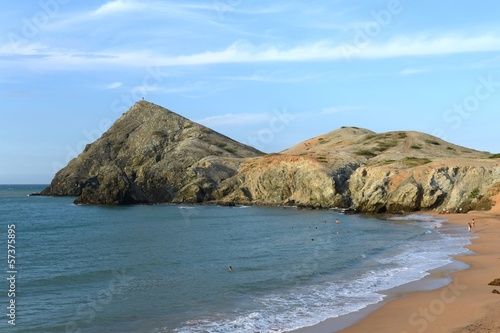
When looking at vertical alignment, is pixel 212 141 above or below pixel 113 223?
above

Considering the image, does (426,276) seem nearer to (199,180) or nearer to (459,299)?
(459,299)

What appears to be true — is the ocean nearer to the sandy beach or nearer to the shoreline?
the shoreline

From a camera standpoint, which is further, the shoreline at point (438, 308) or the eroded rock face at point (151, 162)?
the eroded rock face at point (151, 162)

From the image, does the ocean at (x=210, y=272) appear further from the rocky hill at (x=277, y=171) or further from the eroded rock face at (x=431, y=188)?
the rocky hill at (x=277, y=171)

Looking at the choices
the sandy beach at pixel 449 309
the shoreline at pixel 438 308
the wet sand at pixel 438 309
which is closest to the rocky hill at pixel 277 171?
the shoreline at pixel 438 308

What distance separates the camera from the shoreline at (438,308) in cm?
A: 2131

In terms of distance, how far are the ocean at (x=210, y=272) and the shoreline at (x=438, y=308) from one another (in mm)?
1168

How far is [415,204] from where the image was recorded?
278 ft

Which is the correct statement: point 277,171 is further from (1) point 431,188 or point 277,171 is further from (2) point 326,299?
(2) point 326,299

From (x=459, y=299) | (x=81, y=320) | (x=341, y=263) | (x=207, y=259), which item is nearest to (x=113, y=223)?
(x=207, y=259)

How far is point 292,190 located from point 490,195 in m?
46.5

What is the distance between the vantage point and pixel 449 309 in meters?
24.1

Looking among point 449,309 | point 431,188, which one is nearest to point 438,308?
point 449,309

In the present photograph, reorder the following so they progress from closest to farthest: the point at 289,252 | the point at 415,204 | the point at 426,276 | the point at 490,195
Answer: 1. the point at 426,276
2. the point at 289,252
3. the point at 490,195
4. the point at 415,204
